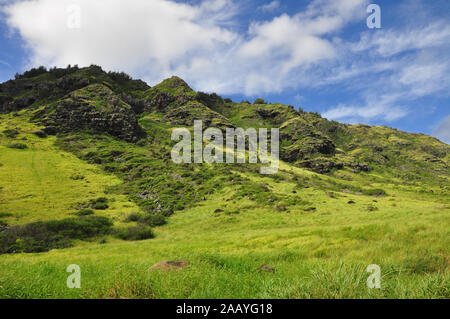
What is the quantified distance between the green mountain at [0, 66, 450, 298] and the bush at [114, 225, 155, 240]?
1.35ft

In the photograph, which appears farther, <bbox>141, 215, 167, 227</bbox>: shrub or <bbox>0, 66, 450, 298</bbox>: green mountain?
<bbox>141, 215, 167, 227</bbox>: shrub

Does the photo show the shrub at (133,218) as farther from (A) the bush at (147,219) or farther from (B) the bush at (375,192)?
(B) the bush at (375,192)

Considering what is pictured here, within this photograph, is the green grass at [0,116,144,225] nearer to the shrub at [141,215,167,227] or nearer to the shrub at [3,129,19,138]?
the shrub at [3,129,19,138]

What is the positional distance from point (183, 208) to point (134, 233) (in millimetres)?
18685

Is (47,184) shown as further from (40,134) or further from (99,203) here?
(40,134)

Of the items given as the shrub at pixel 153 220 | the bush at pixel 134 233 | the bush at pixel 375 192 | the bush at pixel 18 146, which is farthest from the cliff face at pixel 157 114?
the bush at pixel 134 233

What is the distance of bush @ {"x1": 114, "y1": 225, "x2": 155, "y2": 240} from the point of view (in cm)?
3533

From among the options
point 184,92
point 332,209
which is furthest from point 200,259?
point 184,92

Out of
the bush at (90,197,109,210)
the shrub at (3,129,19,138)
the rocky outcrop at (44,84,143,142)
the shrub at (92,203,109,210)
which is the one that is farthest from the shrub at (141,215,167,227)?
the shrub at (3,129,19,138)

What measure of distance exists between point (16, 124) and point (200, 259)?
132666mm

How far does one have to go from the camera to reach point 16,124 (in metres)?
102

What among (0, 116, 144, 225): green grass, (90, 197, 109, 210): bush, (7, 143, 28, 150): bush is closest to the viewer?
(0, 116, 144, 225): green grass
